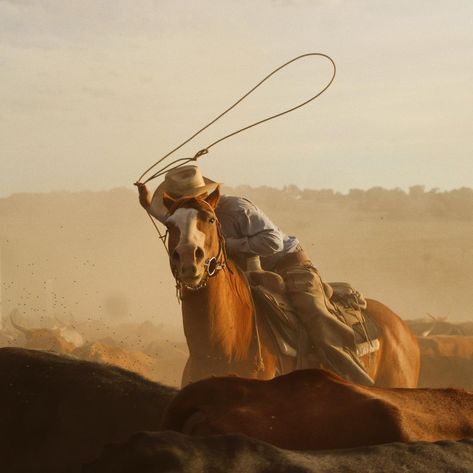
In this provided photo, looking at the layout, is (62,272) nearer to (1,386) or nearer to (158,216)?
(158,216)

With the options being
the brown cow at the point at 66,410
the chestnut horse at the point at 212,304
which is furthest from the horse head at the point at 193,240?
the brown cow at the point at 66,410

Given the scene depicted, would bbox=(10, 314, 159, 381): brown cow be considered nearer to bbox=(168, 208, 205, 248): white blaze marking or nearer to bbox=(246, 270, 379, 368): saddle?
bbox=(246, 270, 379, 368): saddle

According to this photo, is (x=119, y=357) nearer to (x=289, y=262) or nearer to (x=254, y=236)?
(x=289, y=262)

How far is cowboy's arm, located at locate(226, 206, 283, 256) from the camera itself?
8023 millimetres

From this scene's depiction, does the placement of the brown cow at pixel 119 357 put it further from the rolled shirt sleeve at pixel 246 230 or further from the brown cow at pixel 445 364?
the rolled shirt sleeve at pixel 246 230

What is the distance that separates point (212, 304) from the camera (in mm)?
7516

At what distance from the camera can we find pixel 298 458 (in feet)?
6.10

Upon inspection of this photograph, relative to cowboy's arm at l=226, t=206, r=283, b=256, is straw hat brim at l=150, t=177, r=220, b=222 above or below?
above

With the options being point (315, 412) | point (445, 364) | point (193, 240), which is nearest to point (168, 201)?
point (193, 240)

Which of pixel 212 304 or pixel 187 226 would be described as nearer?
pixel 187 226

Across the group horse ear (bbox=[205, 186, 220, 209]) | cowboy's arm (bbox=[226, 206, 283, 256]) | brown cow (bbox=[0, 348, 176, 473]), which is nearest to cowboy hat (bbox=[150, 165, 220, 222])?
horse ear (bbox=[205, 186, 220, 209])

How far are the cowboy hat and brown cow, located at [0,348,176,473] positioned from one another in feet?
16.1

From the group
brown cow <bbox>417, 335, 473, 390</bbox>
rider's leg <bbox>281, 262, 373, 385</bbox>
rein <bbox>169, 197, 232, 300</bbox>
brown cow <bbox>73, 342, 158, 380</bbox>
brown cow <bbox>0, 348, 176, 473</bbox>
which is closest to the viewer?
brown cow <bbox>0, 348, 176, 473</bbox>

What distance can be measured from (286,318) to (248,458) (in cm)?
629
